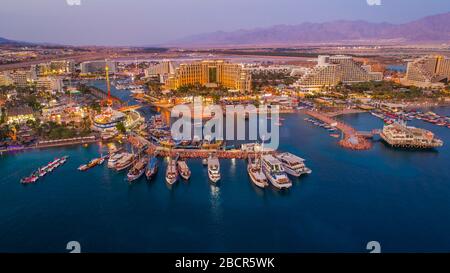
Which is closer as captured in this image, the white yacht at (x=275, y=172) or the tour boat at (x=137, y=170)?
the white yacht at (x=275, y=172)

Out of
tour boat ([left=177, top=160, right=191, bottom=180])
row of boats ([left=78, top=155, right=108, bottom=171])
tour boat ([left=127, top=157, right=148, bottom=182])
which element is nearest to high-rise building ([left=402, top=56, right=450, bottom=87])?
tour boat ([left=177, top=160, right=191, bottom=180])

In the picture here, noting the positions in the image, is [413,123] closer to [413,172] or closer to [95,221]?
[413,172]

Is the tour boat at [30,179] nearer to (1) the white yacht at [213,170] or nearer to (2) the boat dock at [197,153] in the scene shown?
(2) the boat dock at [197,153]

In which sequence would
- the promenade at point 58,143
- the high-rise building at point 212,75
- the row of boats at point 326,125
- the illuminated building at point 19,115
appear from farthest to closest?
1. the high-rise building at point 212,75
2. the illuminated building at point 19,115
3. the row of boats at point 326,125
4. the promenade at point 58,143

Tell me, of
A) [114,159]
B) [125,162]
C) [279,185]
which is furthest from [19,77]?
[279,185]

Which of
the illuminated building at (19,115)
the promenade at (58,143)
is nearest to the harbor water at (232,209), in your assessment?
the promenade at (58,143)

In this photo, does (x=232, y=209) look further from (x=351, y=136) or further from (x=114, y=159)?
(x=351, y=136)
